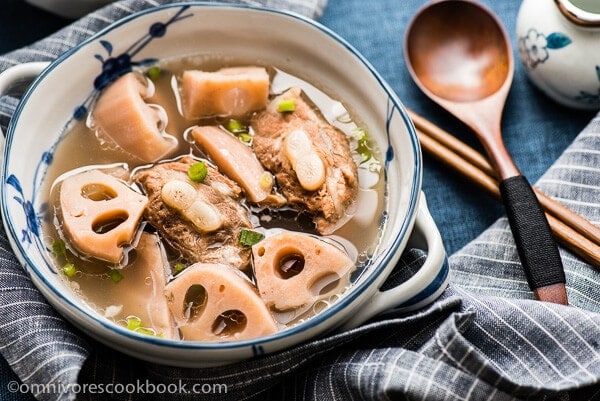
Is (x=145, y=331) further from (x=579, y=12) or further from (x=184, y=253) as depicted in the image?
(x=579, y=12)

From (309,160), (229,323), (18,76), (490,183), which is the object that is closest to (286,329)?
(229,323)

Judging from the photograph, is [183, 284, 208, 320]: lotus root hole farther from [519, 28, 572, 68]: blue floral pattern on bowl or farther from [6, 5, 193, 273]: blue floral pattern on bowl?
[519, 28, 572, 68]: blue floral pattern on bowl

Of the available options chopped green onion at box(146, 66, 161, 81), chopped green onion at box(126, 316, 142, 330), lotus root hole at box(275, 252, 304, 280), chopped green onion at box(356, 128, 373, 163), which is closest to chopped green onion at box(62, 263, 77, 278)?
chopped green onion at box(126, 316, 142, 330)

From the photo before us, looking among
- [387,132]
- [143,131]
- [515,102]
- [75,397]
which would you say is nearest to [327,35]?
[387,132]

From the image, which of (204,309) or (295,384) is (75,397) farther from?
(295,384)

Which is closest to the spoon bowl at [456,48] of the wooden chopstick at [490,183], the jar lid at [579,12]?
the wooden chopstick at [490,183]

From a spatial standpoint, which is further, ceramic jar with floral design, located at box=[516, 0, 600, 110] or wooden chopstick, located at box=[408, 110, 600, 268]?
ceramic jar with floral design, located at box=[516, 0, 600, 110]

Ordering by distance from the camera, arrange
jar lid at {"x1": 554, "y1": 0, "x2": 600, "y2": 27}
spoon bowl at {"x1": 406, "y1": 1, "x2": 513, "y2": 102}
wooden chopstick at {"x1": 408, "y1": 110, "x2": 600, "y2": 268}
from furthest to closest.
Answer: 1. spoon bowl at {"x1": 406, "y1": 1, "x2": 513, "y2": 102}
2. jar lid at {"x1": 554, "y1": 0, "x2": 600, "y2": 27}
3. wooden chopstick at {"x1": 408, "y1": 110, "x2": 600, "y2": 268}
